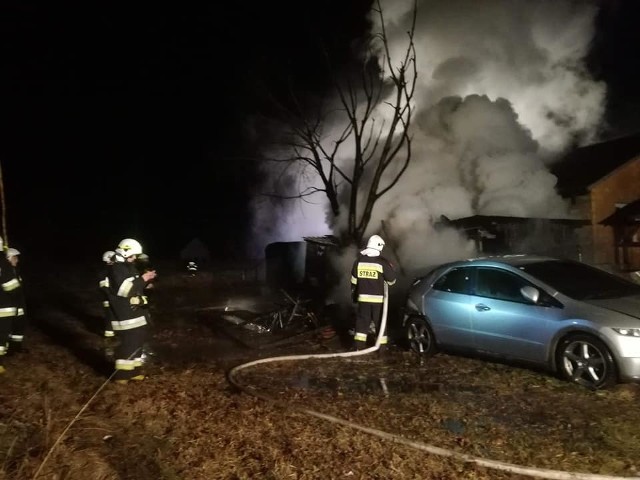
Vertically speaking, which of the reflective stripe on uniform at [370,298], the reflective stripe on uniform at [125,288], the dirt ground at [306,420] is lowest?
the dirt ground at [306,420]

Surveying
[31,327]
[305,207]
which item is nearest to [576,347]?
[31,327]

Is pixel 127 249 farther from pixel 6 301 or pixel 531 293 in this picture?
pixel 531 293

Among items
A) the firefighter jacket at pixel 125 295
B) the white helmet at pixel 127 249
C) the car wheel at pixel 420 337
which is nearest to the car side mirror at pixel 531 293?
the car wheel at pixel 420 337

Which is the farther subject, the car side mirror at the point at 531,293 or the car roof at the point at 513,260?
the car roof at the point at 513,260

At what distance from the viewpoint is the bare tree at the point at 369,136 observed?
1502cm

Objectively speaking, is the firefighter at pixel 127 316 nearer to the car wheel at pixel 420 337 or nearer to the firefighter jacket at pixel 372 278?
the firefighter jacket at pixel 372 278

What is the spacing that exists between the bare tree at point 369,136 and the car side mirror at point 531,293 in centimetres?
863

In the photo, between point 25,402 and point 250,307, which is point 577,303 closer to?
point 25,402

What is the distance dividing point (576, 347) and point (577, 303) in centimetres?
48

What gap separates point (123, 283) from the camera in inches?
235

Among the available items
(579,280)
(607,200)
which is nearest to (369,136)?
(607,200)

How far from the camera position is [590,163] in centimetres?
2023

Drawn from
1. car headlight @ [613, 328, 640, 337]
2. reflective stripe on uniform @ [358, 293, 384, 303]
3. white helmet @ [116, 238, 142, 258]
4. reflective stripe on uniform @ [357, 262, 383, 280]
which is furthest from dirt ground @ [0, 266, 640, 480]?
white helmet @ [116, 238, 142, 258]

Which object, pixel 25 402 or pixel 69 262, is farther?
pixel 69 262
